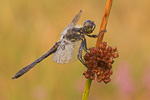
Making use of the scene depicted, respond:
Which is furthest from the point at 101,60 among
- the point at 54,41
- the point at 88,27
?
the point at 54,41

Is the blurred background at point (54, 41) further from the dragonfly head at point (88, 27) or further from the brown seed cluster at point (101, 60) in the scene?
the brown seed cluster at point (101, 60)

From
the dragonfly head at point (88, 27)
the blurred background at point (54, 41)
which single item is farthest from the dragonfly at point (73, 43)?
the blurred background at point (54, 41)

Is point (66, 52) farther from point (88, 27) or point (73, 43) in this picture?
point (88, 27)

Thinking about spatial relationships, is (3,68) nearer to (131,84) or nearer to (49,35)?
(49,35)

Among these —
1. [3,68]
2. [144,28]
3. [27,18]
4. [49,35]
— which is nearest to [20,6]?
[27,18]

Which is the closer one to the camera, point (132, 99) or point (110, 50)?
point (110, 50)

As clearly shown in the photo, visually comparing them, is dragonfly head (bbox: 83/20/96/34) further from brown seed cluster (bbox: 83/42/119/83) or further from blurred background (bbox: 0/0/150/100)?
blurred background (bbox: 0/0/150/100)
